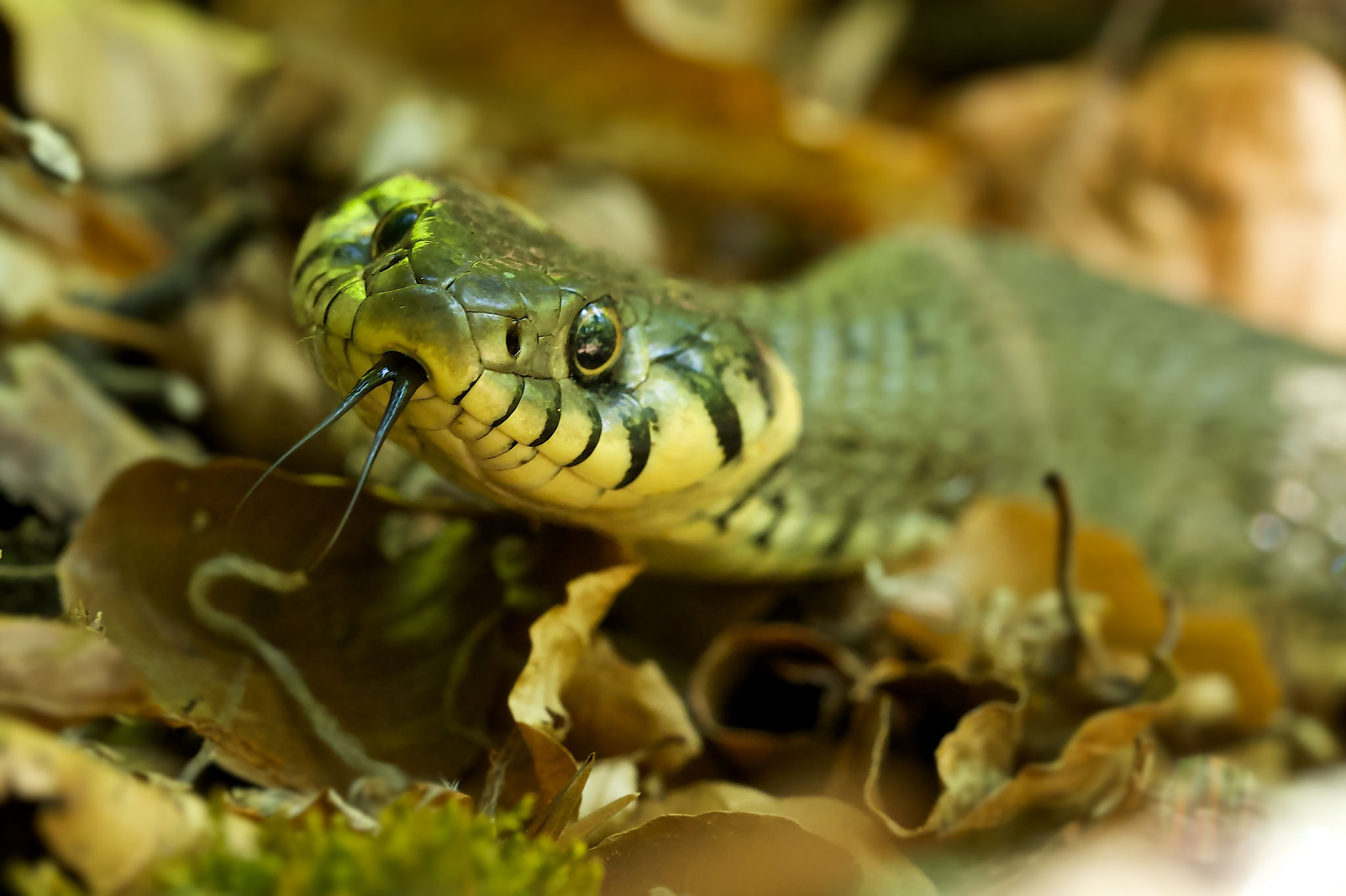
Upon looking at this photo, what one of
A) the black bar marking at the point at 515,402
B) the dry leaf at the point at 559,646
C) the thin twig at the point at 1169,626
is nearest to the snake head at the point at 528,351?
the black bar marking at the point at 515,402

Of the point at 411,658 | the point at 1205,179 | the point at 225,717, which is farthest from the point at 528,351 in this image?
the point at 1205,179

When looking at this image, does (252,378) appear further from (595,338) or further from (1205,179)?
(1205,179)

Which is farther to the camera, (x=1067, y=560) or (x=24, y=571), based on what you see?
(x=1067, y=560)

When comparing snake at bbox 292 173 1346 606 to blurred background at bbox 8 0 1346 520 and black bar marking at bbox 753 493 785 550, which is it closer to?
black bar marking at bbox 753 493 785 550

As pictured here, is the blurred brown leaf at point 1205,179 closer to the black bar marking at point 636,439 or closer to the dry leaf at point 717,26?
the dry leaf at point 717,26

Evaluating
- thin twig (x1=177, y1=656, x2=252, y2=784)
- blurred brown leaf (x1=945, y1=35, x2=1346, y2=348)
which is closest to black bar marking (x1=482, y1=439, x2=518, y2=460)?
thin twig (x1=177, y1=656, x2=252, y2=784)

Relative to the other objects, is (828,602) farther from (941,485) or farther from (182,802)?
(182,802)
